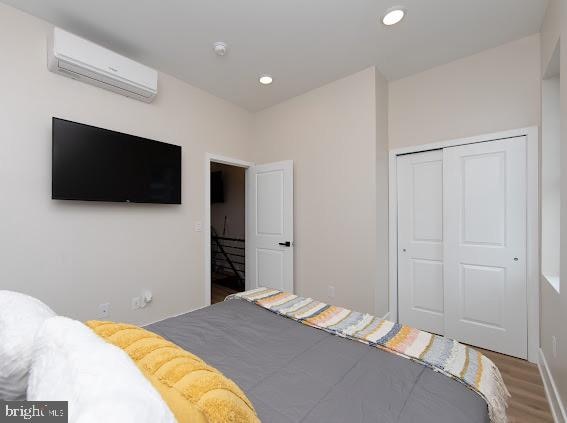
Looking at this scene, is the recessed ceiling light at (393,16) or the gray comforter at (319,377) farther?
the recessed ceiling light at (393,16)

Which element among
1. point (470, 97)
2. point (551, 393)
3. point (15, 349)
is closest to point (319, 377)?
point (15, 349)

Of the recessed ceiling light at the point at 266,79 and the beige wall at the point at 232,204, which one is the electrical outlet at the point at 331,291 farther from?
the beige wall at the point at 232,204

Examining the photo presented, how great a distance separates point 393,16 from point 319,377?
245 cm

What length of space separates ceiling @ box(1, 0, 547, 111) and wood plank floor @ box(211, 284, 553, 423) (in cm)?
279

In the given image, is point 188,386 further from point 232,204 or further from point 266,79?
point 232,204

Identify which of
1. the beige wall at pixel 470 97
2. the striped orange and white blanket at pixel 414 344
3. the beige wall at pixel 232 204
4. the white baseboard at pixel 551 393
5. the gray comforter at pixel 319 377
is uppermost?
the beige wall at pixel 470 97

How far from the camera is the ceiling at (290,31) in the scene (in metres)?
1.91

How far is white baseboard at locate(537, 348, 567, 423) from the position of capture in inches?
59.0

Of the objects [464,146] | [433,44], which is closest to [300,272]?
[464,146]

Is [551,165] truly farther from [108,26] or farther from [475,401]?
[108,26]

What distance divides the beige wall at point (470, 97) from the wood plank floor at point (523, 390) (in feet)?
6.68

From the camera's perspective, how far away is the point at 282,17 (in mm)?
2023

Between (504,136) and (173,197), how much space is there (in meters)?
3.22

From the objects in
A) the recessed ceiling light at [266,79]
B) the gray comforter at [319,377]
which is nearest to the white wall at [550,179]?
the gray comforter at [319,377]
